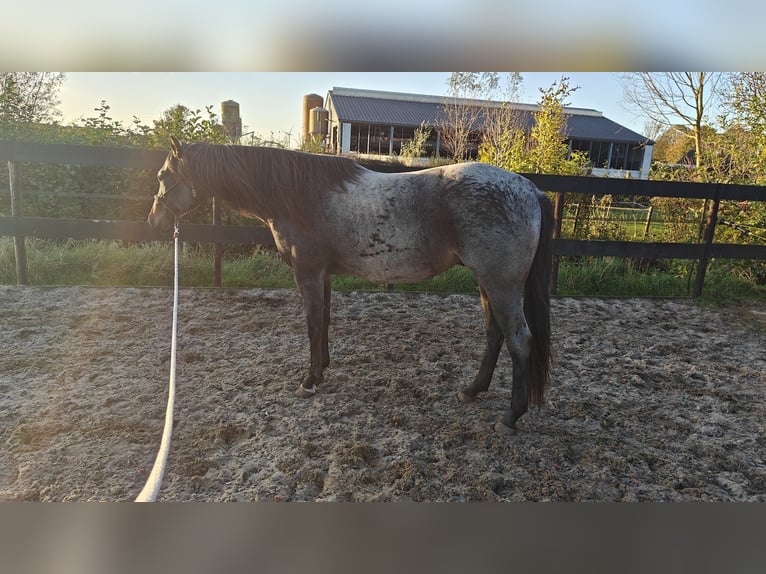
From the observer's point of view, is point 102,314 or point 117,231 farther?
point 117,231

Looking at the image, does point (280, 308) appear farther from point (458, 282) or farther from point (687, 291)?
point (687, 291)

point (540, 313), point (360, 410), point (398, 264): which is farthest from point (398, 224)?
point (360, 410)

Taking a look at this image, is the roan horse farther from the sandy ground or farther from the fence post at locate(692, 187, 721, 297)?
the fence post at locate(692, 187, 721, 297)

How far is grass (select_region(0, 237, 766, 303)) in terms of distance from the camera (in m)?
5.28

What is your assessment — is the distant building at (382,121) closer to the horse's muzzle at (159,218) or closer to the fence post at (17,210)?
the horse's muzzle at (159,218)

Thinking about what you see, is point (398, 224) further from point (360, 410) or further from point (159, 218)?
point (159, 218)


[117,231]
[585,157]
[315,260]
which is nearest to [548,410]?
[315,260]

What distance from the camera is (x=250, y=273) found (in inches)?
220

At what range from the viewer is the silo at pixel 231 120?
16.8 feet

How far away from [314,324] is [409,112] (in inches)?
293

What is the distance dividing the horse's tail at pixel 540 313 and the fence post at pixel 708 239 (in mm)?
3960

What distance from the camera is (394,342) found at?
12.8 ft

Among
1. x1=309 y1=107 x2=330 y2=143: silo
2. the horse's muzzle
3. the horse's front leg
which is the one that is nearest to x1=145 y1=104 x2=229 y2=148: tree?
x1=309 y1=107 x2=330 y2=143: silo
